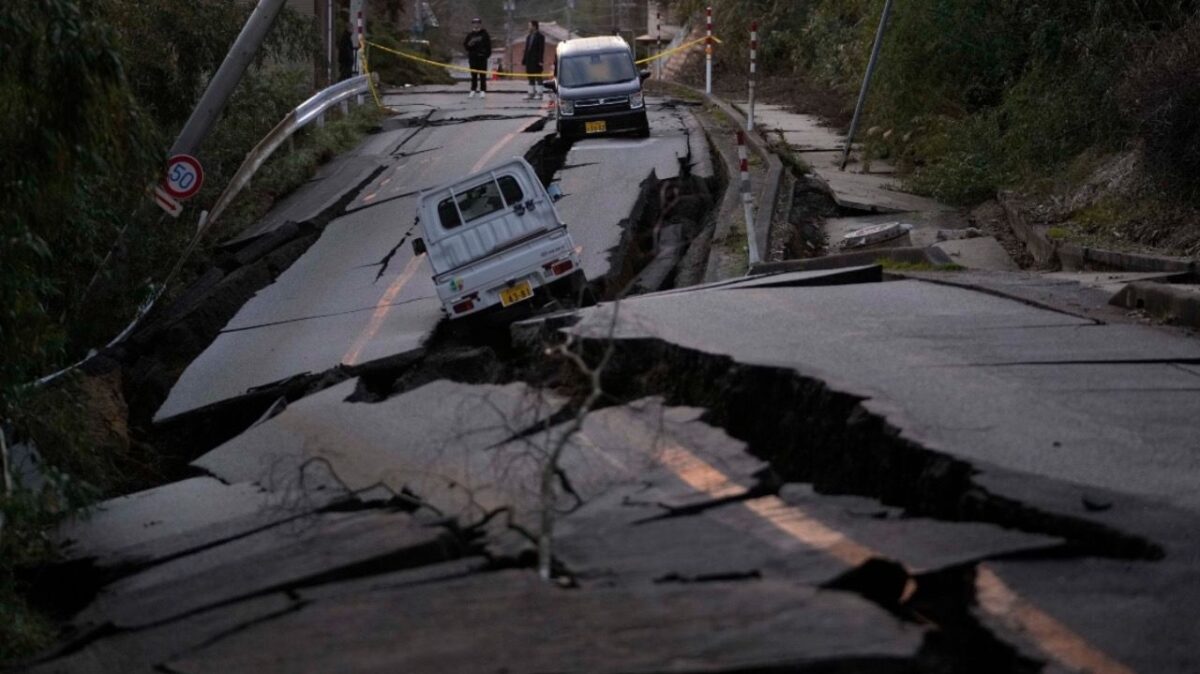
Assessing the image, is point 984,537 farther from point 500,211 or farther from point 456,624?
point 500,211

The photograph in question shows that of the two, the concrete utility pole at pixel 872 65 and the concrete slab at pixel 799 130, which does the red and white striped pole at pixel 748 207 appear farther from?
the concrete slab at pixel 799 130

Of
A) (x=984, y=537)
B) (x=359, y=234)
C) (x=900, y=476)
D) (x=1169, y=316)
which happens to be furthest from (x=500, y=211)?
(x=984, y=537)

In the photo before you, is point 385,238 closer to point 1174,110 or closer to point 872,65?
point 872,65

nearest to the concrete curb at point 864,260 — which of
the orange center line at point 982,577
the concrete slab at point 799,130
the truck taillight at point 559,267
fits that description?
the truck taillight at point 559,267

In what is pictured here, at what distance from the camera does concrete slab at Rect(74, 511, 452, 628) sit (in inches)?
250

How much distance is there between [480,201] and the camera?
46.5 feet

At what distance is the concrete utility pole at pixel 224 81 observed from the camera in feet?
53.8

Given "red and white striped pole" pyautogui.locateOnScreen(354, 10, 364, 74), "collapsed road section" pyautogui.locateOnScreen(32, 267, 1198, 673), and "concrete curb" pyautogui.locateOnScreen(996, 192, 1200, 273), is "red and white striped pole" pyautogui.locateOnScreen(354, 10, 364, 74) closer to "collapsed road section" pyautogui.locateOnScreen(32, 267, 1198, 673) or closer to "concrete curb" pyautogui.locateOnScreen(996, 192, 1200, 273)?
"concrete curb" pyautogui.locateOnScreen(996, 192, 1200, 273)

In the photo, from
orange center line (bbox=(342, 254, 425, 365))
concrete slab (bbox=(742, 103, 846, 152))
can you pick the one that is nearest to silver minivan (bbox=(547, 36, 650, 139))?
concrete slab (bbox=(742, 103, 846, 152))

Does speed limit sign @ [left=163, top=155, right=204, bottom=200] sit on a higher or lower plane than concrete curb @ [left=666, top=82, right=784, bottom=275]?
higher

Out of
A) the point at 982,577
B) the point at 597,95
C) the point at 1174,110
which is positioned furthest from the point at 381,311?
the point at 597,95

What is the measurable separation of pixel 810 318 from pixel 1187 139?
16.7 ft

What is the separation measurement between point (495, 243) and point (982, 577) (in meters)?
8.91

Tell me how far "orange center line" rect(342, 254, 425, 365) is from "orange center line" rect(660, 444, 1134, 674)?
Answer: 6107 millimetres
